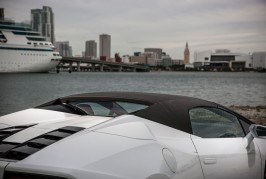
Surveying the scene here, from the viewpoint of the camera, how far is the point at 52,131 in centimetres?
268

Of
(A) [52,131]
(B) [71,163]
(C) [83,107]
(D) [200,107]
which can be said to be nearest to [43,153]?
(B) [71,163]

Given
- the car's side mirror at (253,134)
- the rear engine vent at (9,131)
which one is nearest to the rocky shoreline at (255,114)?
the car's side mirror at (253,134)

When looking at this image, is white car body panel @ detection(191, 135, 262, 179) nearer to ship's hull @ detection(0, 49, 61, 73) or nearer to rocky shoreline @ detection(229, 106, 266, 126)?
rocky shoreline @ detection(229, 106, 266, 126)

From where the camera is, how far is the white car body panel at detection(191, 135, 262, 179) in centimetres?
292

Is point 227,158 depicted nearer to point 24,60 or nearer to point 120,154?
point 120,154

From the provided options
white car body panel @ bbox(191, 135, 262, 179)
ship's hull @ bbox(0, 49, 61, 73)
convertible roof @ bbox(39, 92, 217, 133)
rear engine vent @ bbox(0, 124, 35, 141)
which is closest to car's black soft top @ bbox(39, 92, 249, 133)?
convertible roof @ bbox(39, 92, 217, 133)

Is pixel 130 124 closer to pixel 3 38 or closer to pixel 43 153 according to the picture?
pixel 43 153

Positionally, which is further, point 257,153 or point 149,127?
point 257,153

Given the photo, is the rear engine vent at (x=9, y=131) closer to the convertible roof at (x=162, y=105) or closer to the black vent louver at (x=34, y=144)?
the black vent louver at (x=34, y=144)

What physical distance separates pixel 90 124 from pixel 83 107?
2.80ft

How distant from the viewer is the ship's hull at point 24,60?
110500 mm

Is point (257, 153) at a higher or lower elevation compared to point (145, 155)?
lower

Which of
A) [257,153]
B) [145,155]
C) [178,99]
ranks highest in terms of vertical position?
[178,99]

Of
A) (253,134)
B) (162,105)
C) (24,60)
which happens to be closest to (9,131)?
(162,105)
